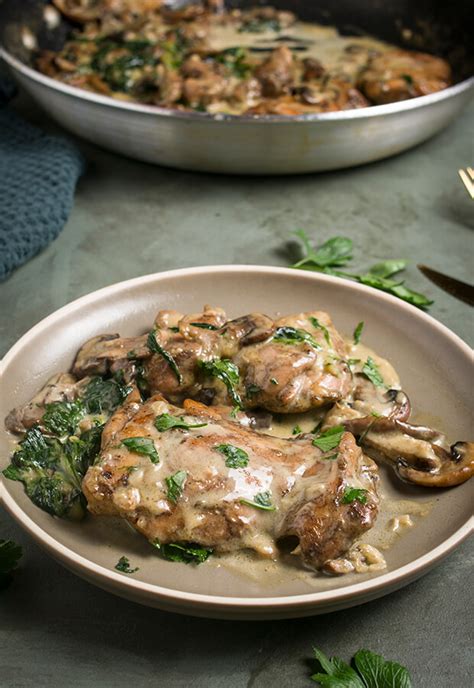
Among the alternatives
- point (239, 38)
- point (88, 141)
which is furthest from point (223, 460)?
point (239, 38)

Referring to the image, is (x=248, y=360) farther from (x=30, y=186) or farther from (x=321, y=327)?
(x=30, y=186)

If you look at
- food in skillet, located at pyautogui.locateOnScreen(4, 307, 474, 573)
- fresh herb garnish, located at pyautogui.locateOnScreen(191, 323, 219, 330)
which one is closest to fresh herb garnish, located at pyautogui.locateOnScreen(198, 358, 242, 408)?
food in skillet, located at pyautogui.locateOnScreen(4, 307, 474, 573)

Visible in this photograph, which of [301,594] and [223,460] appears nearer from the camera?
[301,594]

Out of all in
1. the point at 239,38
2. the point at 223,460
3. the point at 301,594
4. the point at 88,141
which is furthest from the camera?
the point at 239,38

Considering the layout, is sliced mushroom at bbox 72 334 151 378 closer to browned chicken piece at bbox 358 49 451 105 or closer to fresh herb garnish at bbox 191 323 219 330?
fresh herb garnish at bbox 191 323 219 330

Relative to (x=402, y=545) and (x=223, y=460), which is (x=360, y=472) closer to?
(x=402, y=545)

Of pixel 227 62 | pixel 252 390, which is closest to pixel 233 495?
pixel 252 390

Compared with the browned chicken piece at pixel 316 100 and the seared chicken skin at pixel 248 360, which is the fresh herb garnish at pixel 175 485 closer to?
the seared chicken skin at pixel 248 360
